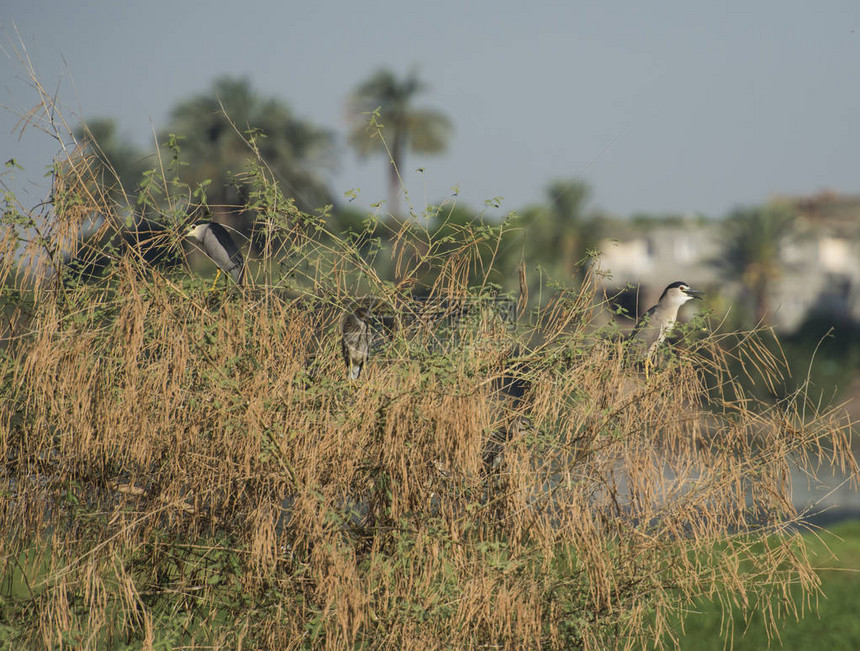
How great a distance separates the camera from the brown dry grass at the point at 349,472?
4402mm

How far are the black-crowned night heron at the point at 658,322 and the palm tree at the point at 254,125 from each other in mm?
Answer: 18512

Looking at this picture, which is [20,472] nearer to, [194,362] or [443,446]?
[194,362]

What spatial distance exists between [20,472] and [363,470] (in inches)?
65.1

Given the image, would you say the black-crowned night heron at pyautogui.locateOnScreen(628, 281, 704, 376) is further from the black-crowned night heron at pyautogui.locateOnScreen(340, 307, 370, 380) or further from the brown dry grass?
the black-crowned night heron at pyautogui.locateOnScreen(340, 307, 370, 380)

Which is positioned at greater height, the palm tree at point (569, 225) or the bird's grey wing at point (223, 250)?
the palm tree at point (569, 225)

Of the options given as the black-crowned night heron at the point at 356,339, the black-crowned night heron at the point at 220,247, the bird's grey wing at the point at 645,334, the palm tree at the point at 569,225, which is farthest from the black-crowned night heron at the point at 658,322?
the palm tree at the point at 569,225

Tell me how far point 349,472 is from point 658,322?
1.82 m

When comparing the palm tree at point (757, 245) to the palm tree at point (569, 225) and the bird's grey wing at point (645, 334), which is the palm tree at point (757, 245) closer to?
the palm tree at point (569, 225)

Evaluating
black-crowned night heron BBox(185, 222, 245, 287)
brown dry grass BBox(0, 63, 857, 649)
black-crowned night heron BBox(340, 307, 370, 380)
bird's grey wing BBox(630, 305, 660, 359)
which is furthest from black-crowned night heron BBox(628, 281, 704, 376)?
black-crowned night heron BBox(185, 222, 245, 287)

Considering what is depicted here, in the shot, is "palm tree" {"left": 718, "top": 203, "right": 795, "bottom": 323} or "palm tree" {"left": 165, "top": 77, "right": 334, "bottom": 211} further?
"palm tree" {"left": 718, "top": 203, "right": 795, "bottom": 323}

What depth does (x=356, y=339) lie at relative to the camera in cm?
511

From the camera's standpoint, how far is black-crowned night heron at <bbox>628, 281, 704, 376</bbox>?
4.95 meters

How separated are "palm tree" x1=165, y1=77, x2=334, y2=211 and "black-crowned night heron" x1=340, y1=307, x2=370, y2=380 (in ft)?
60.5

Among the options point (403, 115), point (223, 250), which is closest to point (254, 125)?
point (403, 115)
